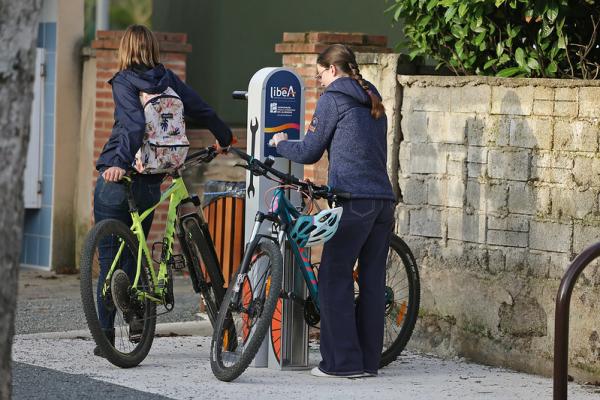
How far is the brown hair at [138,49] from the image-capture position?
25.0ft

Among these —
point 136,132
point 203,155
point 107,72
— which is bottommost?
point 203,155

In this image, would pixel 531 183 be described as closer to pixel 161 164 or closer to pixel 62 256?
pixel 161 164

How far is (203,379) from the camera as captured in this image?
7.25 meters

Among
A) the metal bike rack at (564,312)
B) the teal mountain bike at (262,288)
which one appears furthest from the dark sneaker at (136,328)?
the metal bike rack at (564,312)

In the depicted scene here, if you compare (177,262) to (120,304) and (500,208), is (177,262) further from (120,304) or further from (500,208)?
(500,208)

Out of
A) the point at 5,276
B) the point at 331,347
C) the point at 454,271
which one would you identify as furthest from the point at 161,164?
the point at 5,276

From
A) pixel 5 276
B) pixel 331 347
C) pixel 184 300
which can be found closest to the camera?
pixel 5 276

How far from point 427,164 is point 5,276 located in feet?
13.7

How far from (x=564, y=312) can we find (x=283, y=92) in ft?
8.39

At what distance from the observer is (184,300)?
10.7m

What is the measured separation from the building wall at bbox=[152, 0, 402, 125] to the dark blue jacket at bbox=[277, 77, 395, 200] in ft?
20.4

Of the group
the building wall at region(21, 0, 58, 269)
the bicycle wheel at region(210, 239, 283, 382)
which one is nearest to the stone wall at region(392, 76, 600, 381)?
the bicycle wheel at region(210, 239, 283, 382)

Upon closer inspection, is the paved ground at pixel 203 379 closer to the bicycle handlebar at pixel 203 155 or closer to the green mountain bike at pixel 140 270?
the green mountain bike at pixel 140 270

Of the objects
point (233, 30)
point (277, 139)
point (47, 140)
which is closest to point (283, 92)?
point (277, 139)
